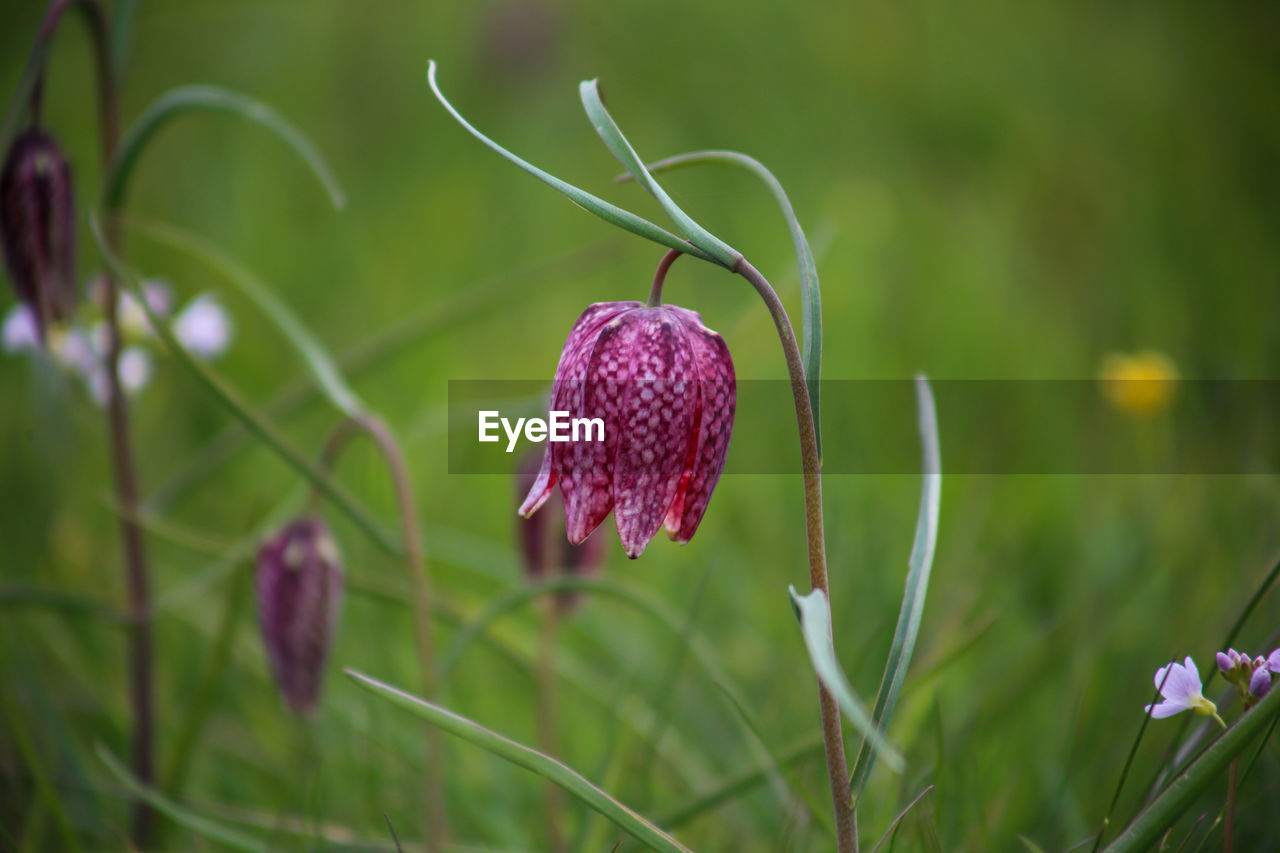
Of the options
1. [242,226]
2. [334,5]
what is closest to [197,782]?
[242,226]

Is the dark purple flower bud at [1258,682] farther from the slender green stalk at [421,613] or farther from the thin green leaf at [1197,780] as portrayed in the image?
the slender green stalk at [421,613]

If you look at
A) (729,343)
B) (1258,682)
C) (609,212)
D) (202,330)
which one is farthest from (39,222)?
(1258,682)

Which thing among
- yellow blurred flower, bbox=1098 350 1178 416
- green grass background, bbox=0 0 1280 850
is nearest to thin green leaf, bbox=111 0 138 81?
green grass background, bbox=0 0 1280 850

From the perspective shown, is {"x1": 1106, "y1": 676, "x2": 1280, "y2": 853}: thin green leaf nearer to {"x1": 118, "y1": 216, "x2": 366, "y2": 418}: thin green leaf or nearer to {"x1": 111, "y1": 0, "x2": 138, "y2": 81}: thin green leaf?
{"x1": 118, "y1": 216, "x2": 366, "y2": 418}: thin green leaf

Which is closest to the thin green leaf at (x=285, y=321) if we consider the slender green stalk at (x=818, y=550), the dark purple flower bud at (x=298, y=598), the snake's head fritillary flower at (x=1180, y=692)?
the dark purple flower bud at (x=298, y=598)

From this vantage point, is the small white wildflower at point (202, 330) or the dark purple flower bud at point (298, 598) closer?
the dark purple flower bud at point (298, 598)

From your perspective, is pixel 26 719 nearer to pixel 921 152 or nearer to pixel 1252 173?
pixel 921 152

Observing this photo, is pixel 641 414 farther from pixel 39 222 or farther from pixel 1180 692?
pixel 39 222
